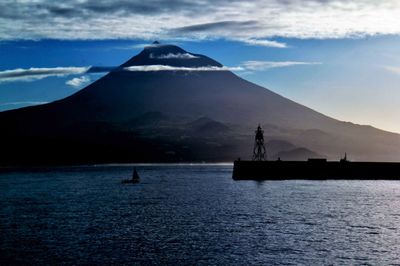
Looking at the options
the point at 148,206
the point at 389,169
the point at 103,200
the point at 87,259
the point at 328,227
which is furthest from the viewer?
the point at 389,169

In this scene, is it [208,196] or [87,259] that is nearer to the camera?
[87,259]

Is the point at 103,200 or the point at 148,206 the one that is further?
the point at 103,200

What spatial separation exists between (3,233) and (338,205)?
1750 inches

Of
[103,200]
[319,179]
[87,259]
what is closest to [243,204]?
[103,200]

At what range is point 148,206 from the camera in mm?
75812

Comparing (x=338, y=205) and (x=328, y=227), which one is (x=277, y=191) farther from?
(x=328, y=227)

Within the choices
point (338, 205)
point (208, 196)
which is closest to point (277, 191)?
point (208, 196)

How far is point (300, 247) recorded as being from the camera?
138 ft

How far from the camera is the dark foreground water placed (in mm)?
38844

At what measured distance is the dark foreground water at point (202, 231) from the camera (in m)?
38.8

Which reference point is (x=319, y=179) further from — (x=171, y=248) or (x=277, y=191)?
(x=171, y=248)

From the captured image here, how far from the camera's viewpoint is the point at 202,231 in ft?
167

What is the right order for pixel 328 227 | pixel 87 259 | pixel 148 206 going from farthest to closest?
pixel 148 206, pixel 328 227, pixel 87 259

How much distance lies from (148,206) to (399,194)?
4718 cm
